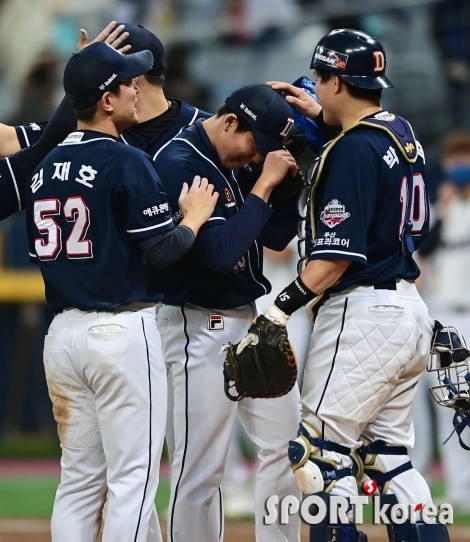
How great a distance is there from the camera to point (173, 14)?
1065cm

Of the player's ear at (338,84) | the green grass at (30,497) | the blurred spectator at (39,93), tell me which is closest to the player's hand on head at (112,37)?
the player's ear at (338,84)

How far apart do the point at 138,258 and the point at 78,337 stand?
0.37m

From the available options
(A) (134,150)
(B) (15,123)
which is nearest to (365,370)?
(A) (134,150)

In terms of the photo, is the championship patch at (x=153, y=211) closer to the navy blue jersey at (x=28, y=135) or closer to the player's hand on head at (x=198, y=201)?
the player's hand on head at (x=198, y=201)

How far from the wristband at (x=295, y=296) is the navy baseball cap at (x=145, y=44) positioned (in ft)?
4.07

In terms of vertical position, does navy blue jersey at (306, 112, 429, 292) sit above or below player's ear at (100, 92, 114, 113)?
below

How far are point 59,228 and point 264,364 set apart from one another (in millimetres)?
917

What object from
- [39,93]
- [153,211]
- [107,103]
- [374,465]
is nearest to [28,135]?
[107,103]

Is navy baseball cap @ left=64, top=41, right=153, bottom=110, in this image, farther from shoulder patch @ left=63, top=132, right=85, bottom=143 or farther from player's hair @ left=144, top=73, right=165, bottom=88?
player's hair @ left=144, top=73, right=165, bottom=88

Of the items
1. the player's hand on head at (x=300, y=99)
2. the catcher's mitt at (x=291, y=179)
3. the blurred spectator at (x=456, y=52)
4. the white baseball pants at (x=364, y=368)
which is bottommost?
the white baseball pants at (x=364, y=368)

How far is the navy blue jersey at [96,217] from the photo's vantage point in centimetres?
351

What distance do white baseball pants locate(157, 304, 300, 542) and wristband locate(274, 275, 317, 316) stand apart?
1.60 feet

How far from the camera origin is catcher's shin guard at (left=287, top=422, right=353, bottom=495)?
3584 mm

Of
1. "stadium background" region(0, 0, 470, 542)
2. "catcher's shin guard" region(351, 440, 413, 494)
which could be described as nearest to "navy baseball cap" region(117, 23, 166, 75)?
"catcher's shin guard" region(351, 440, 413, 494)
